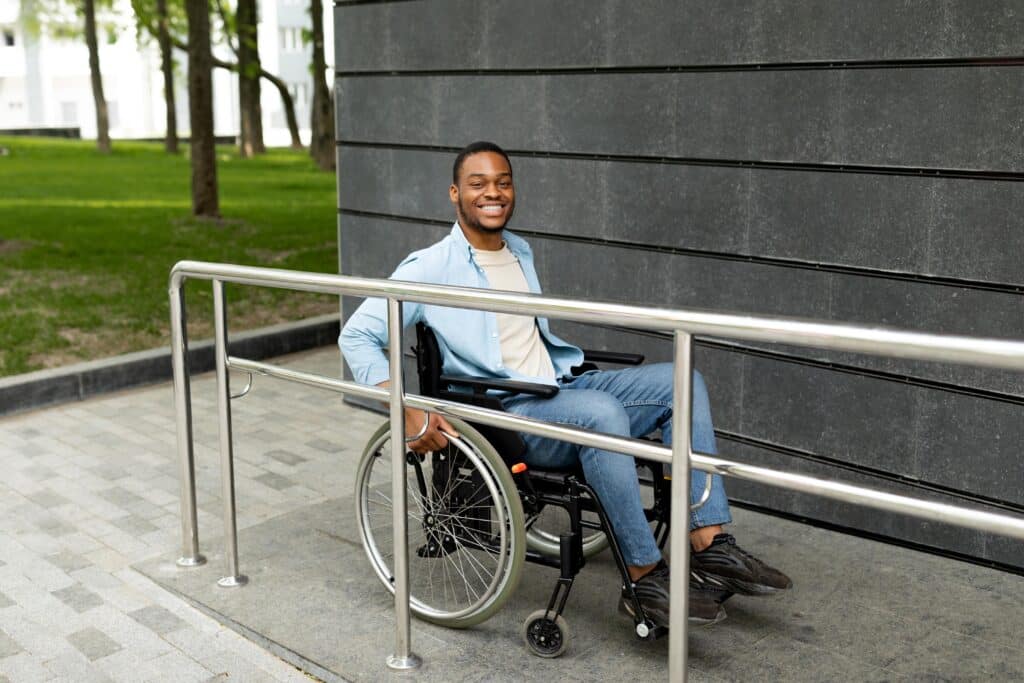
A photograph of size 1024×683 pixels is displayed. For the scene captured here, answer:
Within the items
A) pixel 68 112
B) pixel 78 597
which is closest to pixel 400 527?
pixel 78 597

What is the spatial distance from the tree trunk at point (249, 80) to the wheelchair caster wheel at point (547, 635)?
21.9 metres

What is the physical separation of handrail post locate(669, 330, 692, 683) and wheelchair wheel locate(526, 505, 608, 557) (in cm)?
129

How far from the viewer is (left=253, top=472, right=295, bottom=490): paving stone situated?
5.03 m

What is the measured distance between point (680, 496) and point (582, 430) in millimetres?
346

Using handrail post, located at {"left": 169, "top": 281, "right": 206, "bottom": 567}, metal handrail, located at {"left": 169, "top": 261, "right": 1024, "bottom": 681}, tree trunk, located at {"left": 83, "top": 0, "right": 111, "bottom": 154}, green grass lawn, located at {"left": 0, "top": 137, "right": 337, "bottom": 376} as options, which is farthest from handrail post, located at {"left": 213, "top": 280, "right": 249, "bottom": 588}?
tree trunk, located at {"left": 83, "top": 0, "right": 111, "bottom": 154}

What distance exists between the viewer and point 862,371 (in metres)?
4.29

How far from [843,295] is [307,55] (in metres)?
56.9

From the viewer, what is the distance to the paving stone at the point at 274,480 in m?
5.03

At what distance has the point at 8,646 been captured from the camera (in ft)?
11.5

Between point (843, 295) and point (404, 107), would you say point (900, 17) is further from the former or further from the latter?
point (404, 107)

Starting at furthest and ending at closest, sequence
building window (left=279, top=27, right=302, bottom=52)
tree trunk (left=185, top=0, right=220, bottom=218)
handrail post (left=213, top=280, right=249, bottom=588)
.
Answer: building window (left=279, top=27, right=302, bottom=52), tree trunk (left=185, top=0, right=220, bottom=218), handrail post (left=213, top=280, right=249, bottom=588)

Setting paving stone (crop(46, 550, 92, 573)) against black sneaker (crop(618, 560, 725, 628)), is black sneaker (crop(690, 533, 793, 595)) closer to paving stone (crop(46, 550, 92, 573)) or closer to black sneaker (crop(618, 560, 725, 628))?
black sneaker (crop(618, 560, 725, 628))

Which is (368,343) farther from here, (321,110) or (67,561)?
(321,110)

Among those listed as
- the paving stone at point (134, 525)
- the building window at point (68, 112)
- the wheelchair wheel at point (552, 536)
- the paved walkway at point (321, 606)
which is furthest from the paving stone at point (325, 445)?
the building window at point (68, 112)
